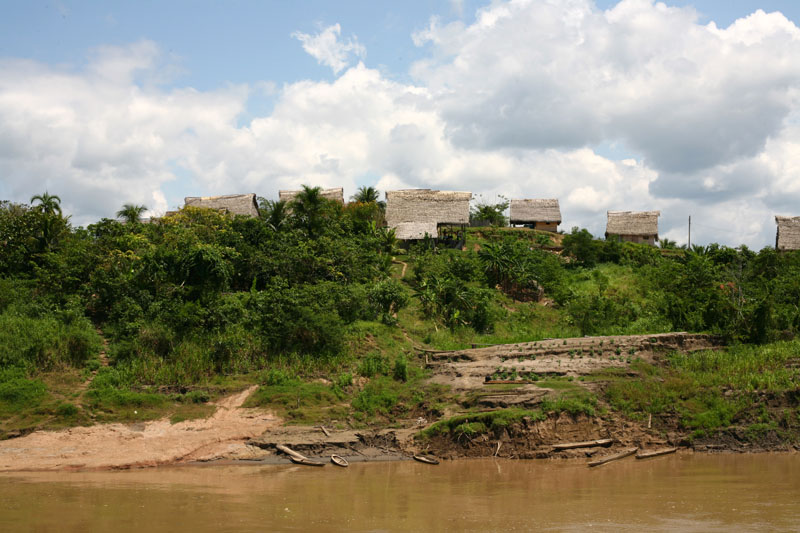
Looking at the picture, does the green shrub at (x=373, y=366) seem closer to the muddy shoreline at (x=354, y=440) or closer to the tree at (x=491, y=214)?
the muddy shoreline at (x=354, y=440)

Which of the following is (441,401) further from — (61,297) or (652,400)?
(61,297)

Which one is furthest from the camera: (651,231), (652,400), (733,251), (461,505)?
(651,231)

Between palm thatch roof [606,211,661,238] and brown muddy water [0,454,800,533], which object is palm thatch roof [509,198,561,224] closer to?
palm thatch roof [606,211,661,238]

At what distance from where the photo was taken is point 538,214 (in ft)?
141

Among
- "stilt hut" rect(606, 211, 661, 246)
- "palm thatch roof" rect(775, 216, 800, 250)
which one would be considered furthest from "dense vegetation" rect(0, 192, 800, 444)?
"stilt hut" rect(606, 211, 661, 246)

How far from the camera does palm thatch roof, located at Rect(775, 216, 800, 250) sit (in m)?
37.2

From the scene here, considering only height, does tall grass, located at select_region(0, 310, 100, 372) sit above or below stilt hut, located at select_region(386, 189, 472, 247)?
below

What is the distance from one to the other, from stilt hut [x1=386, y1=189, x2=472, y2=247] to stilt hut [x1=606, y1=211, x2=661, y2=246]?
10.0 meters

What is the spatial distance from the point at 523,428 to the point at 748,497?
5188 mm

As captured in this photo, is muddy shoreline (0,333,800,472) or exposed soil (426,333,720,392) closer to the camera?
muddy shoreline (0,333,800,472)

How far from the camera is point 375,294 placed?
24.0 metres

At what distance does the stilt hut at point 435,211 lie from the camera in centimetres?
3669

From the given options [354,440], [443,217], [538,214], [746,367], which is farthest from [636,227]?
[354,440]

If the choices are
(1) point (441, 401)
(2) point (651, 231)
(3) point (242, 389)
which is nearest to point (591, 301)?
(1) point (441, 401)
